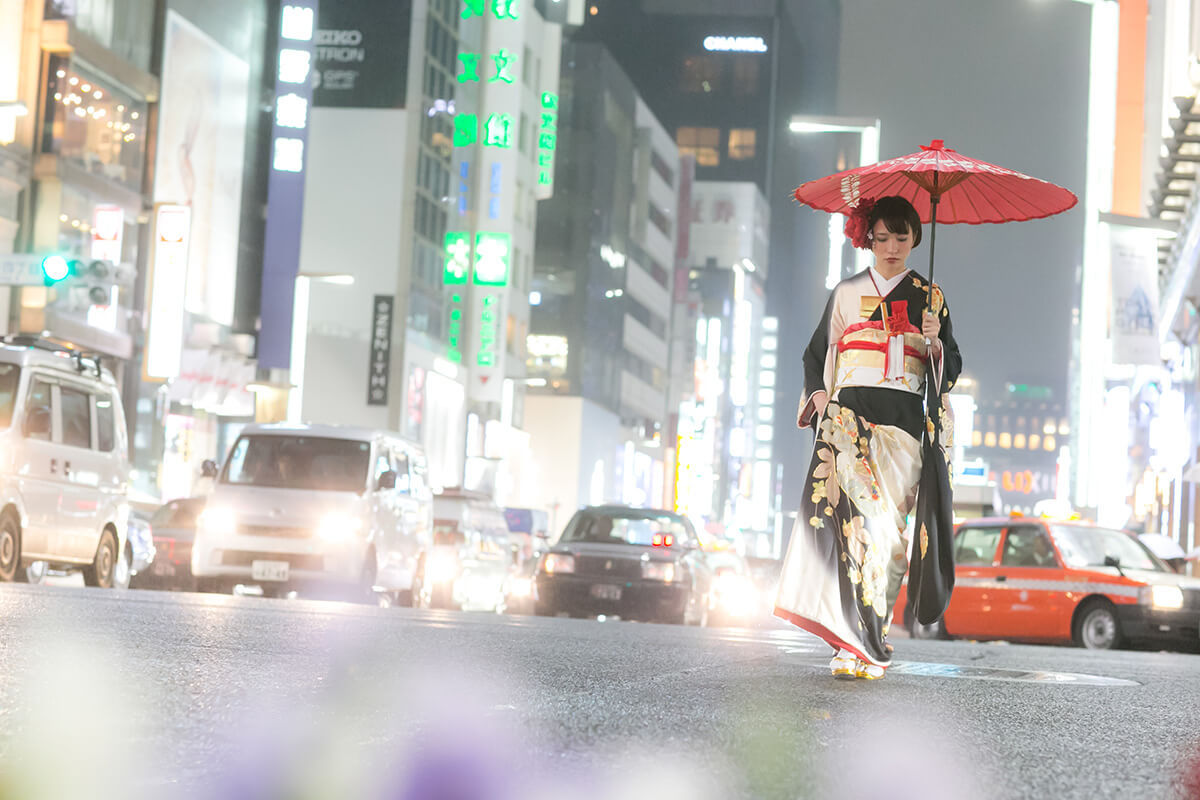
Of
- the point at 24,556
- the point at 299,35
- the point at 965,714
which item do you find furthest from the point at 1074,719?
the point at 299,35

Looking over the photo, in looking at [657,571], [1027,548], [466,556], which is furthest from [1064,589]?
[466,556]

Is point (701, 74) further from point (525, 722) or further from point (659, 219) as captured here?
point (525, 722)

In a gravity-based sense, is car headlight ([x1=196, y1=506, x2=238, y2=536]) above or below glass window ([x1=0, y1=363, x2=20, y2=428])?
below

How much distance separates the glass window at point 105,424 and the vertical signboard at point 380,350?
33513 millimetres

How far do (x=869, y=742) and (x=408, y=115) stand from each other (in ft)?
161

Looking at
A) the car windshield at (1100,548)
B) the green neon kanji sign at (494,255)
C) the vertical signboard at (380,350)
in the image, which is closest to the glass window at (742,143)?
the green neon kanji sign at (494,255)

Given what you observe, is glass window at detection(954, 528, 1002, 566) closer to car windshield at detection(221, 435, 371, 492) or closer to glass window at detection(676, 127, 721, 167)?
car windshield at detection(221, 435, 371, 492)

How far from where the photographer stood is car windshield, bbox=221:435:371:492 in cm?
1870

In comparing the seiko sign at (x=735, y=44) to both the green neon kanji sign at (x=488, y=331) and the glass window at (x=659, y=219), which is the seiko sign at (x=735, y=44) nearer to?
the glass window at (x=659, y=219)

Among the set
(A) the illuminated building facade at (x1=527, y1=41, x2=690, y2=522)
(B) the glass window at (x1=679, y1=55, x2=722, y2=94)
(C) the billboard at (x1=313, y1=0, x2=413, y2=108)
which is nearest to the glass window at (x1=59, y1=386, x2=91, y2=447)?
(C) the billboard at (x1=313, y1=0, x2=413, y2=108)

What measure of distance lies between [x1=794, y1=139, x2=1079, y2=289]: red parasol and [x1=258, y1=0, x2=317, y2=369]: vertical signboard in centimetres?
3375

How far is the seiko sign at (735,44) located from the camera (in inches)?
7407

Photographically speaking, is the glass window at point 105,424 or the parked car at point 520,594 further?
the parked car at point 520,594

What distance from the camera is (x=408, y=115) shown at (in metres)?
52.3
